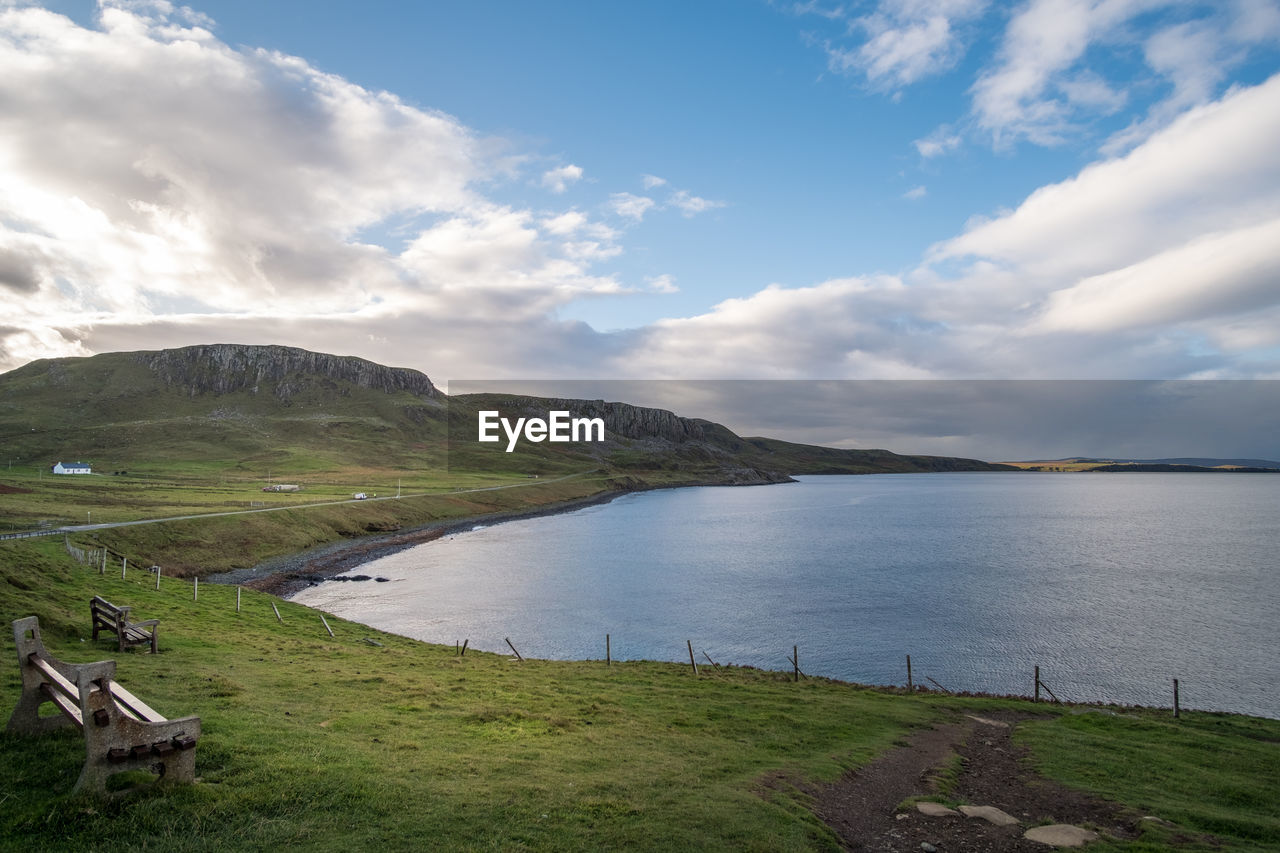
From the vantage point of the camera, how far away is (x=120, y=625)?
24.2m

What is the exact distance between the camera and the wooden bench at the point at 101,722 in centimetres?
1019

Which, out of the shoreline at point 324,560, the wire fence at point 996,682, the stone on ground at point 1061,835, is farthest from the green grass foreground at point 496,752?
the shoreline at point 324,560

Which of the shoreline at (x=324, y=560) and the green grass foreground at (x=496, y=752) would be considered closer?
the green grass foreground at (x=496, y=752)

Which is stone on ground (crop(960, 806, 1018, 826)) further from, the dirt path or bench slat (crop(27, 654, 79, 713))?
bench slat (crop(27, 654, 79, 713))

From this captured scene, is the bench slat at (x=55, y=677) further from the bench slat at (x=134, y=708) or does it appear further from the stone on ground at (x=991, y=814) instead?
the stone on ground at (x=991, y=814)

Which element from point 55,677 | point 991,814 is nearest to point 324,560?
point 55,677

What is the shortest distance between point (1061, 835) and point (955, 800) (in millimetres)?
3078

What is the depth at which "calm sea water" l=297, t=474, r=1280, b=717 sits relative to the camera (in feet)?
149

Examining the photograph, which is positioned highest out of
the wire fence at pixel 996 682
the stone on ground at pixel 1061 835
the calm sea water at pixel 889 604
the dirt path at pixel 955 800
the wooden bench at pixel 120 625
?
the wooden bench at pixel 120 625

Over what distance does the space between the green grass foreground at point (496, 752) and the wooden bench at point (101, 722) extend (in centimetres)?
39

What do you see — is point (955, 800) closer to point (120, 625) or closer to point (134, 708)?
point (134, 708)

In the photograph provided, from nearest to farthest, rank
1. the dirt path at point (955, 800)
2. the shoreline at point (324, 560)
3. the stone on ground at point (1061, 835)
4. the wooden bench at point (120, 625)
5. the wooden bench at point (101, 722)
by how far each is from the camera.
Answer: the wooden bench at point (101, 722) < the stone on ground at point (1061, 835) < the dirt path at point (955, 800) < the wooden bench at point (120, 625) < the shoreline at point (324, 560)

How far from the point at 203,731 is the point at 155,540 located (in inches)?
2838

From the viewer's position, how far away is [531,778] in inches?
595
